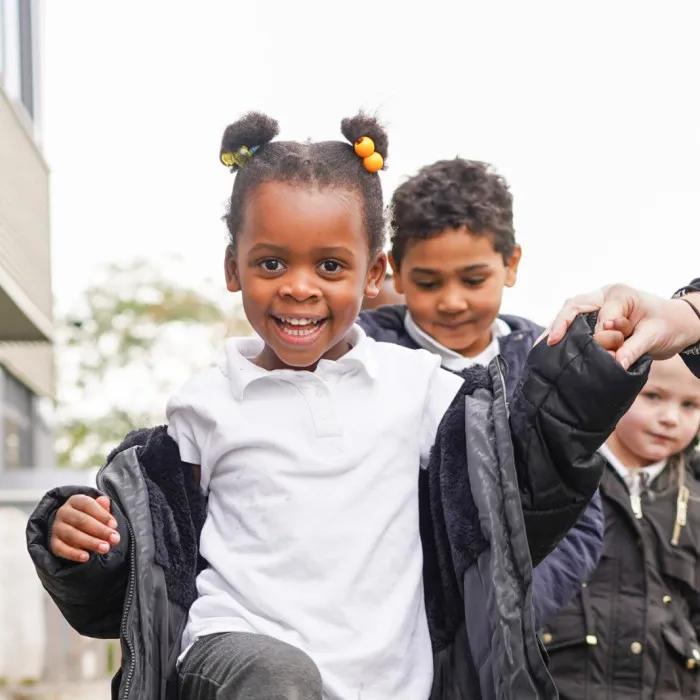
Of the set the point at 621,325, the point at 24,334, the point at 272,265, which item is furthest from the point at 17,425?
the point at 621,325

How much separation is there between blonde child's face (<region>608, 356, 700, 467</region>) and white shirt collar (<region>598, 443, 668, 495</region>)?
0.03 meters

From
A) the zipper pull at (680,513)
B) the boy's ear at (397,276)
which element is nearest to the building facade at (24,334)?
the boy's ear at (397,276)

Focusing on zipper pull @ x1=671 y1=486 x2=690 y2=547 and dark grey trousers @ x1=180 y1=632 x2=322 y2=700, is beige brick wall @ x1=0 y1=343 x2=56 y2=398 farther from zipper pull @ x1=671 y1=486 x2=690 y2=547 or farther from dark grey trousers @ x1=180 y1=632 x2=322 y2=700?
dark grey trousers @ x1=180 y1=632 x2=322 y2=700

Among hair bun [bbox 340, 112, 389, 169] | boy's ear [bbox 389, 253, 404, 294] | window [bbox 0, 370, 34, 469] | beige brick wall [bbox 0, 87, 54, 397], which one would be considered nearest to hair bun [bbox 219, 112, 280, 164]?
hair bun [bbox 340, 112, 389, 169]

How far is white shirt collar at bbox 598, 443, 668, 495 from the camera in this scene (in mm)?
4309

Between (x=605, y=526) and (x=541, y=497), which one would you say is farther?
(x=605, y=526)

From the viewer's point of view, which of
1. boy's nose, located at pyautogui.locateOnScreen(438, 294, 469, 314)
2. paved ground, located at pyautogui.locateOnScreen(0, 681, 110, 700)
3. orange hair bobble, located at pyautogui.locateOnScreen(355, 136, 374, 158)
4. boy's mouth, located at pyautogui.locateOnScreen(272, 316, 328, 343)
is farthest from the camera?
paved ground, located at pyautogui.locateOnScreen(0, 681, 110, 700)

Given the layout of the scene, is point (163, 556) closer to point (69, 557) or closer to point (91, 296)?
point (69, 557)

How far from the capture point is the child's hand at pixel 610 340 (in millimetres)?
2695

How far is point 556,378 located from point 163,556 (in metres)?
0.99

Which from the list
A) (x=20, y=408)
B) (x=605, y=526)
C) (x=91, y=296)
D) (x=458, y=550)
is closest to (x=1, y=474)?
(x=20, y=408)

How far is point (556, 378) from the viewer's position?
8.94ft

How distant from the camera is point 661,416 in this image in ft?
14.4

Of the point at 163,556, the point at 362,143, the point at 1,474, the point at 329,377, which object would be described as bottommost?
the point at 1,474
